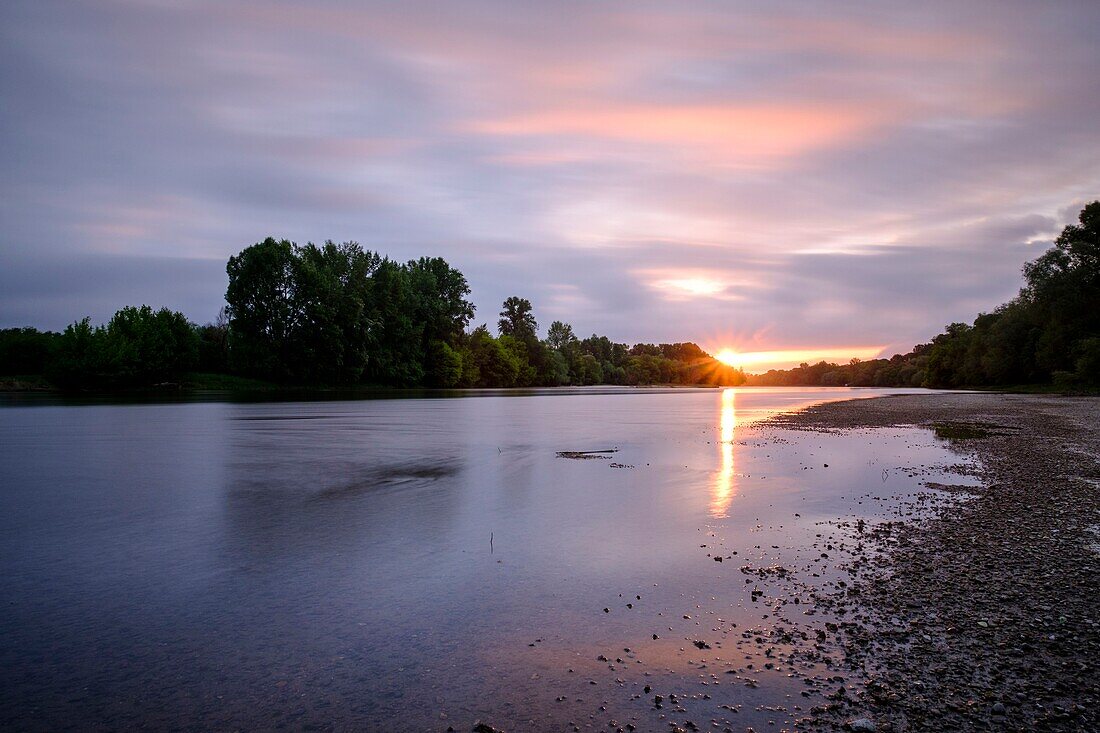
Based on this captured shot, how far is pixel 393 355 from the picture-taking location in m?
99.8

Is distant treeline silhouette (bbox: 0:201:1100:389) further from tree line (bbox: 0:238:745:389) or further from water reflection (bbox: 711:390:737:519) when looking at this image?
water reflection (bbox: 711:390:737:519)

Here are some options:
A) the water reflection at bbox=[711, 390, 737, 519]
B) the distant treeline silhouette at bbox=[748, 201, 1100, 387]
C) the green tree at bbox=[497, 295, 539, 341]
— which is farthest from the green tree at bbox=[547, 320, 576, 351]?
the water reflection at bbox=[711, 390, 737, 519]

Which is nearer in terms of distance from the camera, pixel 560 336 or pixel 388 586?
pixel 388 586

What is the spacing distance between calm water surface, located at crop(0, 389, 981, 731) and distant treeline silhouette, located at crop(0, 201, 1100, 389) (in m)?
66.4

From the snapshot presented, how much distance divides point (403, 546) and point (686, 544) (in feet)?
13.3

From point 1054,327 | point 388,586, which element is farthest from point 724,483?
point 1054,327

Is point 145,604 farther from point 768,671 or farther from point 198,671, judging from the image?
point 768,671

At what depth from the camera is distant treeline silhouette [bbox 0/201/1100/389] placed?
230 ft

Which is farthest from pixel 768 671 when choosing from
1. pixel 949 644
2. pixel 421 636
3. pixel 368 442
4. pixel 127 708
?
pixel 368 442

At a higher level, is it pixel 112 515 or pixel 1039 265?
pixel 1039 265

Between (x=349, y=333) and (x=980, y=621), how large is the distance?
299 ft

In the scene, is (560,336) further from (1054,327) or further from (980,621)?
(980,621)

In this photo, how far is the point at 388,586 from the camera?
7.41 metres

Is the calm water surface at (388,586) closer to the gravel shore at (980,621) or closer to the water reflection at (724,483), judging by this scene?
the water reflection at (724,483)
